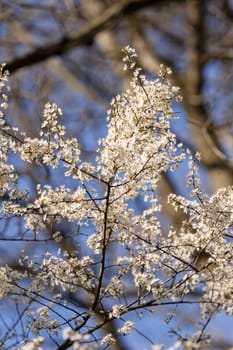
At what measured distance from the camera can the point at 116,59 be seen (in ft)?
20.0

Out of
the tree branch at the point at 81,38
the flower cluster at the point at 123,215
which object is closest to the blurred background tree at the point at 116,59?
the tree branch at the point at 81,38

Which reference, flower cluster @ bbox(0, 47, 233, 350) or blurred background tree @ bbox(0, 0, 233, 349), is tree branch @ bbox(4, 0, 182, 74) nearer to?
blurred background tree @ bbox(0, 0, 233, 349)

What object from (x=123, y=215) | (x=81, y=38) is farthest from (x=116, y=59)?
(x=123, y=215)

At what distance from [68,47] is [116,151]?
9.56 ft

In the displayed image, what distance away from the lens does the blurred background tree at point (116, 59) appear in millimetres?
4523

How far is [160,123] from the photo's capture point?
1.58 metres

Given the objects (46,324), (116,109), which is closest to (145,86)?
(116,109)

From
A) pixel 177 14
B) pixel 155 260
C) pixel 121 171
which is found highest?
pixel 177 14

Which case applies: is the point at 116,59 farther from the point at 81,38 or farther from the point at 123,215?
the point at 123,215

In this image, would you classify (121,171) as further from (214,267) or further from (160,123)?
(214,267)

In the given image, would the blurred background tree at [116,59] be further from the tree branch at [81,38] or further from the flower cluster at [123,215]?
the flower cluster at [123,215]

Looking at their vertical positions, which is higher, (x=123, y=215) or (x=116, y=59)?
(x=116, y=59)


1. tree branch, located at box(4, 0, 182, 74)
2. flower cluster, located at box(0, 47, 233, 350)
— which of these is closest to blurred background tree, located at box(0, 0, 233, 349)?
tree branch, located at box(4, 0, 182, 74)

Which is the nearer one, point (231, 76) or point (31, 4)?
point (31, 4)
